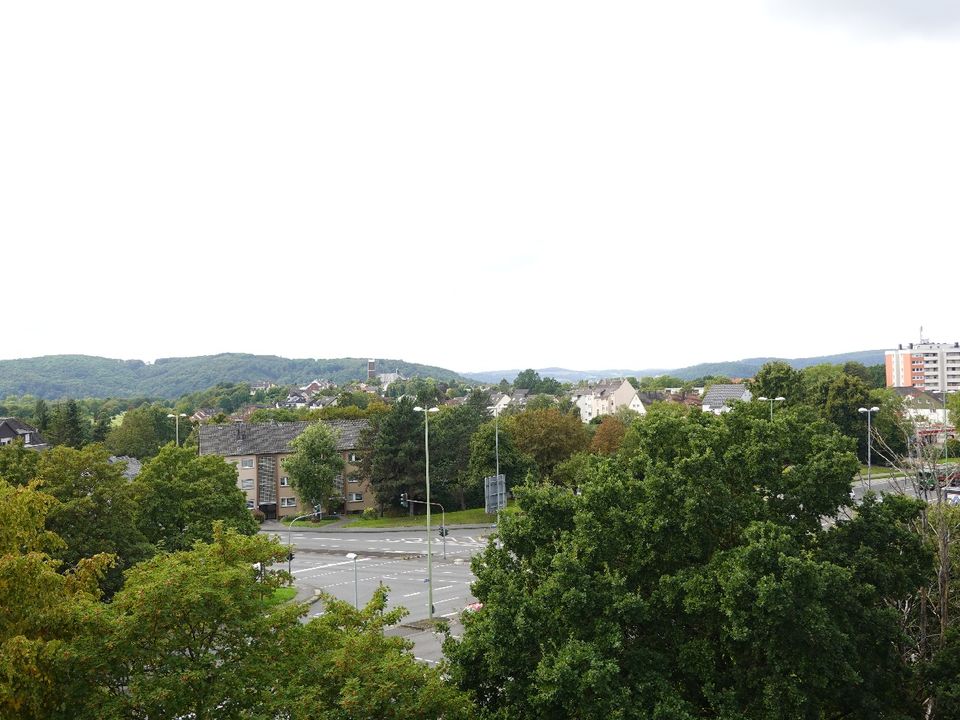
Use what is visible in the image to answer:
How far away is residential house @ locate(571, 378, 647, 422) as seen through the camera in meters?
152

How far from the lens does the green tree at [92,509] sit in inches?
1134

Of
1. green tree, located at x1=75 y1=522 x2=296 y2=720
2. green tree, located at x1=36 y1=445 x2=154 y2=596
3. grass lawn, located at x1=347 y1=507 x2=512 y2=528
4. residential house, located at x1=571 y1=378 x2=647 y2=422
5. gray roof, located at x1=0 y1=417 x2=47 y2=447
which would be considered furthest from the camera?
residential house, located at x1=571 y1=378 x2=647 y2=422

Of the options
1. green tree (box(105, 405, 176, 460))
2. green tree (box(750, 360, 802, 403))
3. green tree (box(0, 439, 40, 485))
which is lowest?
green tree (box(105, 405, 176, 460))

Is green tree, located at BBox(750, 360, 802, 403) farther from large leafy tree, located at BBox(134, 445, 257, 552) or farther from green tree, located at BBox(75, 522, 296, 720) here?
green tree, located at BBox(75, 522, 296, 720)

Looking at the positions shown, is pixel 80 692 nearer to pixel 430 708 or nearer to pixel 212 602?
pixel 212 602

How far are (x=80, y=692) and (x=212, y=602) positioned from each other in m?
2.40

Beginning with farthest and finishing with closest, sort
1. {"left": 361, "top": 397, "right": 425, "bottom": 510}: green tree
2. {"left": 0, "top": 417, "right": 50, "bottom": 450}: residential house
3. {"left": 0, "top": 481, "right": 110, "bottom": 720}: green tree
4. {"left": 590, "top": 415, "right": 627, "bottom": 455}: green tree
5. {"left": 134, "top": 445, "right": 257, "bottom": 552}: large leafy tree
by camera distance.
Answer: {"left": 0, "top": 417, "right": 50, "bottom": 450}: residential house → {"left": 590, "top": 415, "right": 627, "bottom": 455}: green tree → {"left": 361, "top": 397, "right": 425, "bottom": 510}: green tree → {"left": 134, "top": 445, "right": 257, "bottom": 552}: large leafy tree → {"left": 0, "top": 481, "right": 110, "bottom": 720}: green tree

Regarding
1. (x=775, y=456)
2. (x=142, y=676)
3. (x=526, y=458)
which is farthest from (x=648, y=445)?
(x=526, y=458)

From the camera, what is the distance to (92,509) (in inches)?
1171

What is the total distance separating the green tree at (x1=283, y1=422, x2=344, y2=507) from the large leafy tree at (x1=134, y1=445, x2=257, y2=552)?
1184 inches

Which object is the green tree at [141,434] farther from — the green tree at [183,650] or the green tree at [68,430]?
the green tree at [183,650]

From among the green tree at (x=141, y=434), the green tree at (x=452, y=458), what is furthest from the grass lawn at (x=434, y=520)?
the green tree at (x=141, y=434)

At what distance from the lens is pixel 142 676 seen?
42.5ft

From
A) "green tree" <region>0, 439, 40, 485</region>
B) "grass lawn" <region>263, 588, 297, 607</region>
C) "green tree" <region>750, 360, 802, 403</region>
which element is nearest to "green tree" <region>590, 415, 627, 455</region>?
"green tree" <region>750, 360, 802, 403</region>
